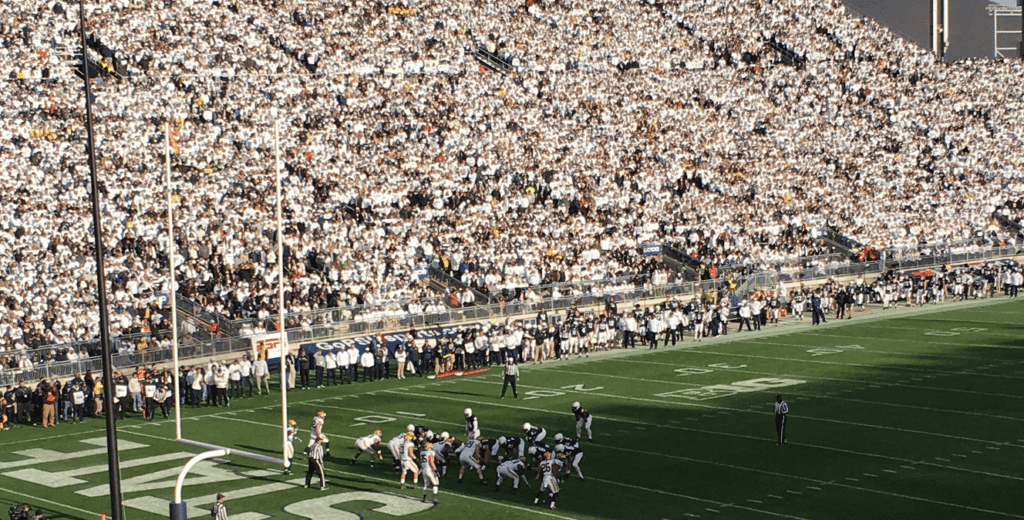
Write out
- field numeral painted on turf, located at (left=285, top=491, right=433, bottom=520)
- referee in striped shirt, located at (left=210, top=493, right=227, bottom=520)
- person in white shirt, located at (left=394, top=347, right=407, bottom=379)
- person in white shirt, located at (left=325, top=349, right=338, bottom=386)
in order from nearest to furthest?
1. referee in striped shirt, located at (left=210, top=493, right=227, bottom=520)
2. field numeral painted on turf, located at (left=285, top=491, right=433, bottom=520)
3. person in white shirt, located at (left=325, top=349, right=338, bottom=386)
4. person in white shirt, located at (left=394, top=347, right=407, bottom=379)

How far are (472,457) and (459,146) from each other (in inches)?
1033

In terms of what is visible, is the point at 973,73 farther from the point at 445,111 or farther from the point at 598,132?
the point at 445,111

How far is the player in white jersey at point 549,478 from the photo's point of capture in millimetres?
21922

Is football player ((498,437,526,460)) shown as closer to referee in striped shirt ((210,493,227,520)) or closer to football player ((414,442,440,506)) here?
football player ((414,442,440,506))

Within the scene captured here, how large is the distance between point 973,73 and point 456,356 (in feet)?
133

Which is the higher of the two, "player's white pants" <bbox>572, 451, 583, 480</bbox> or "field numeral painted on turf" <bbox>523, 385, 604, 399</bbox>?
"field numeral painted on turf" <bbox>523, 385, 604, 399</bbox>

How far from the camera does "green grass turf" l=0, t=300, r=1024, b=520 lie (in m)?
22.4

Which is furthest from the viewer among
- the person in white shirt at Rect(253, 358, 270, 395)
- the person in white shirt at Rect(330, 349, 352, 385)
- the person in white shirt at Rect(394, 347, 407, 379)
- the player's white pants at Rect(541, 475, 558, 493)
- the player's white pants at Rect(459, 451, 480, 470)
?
the person in white shirt at Rect(394, 347, 407, 379)

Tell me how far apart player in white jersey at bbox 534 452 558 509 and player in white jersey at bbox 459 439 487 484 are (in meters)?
1.63

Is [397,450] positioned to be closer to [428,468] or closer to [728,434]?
[428,468]

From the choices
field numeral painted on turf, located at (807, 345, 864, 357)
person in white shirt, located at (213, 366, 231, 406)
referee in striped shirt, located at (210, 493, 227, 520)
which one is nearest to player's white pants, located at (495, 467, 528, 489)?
referee in striped shirt, located at (210, 493, 227, 520)

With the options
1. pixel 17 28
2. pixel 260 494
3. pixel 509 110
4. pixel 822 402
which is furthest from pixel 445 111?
pixel 260 494

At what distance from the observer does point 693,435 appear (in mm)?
27422

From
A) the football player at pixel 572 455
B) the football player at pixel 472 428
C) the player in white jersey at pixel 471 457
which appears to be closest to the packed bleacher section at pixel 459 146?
the football player at pixel 472 428
